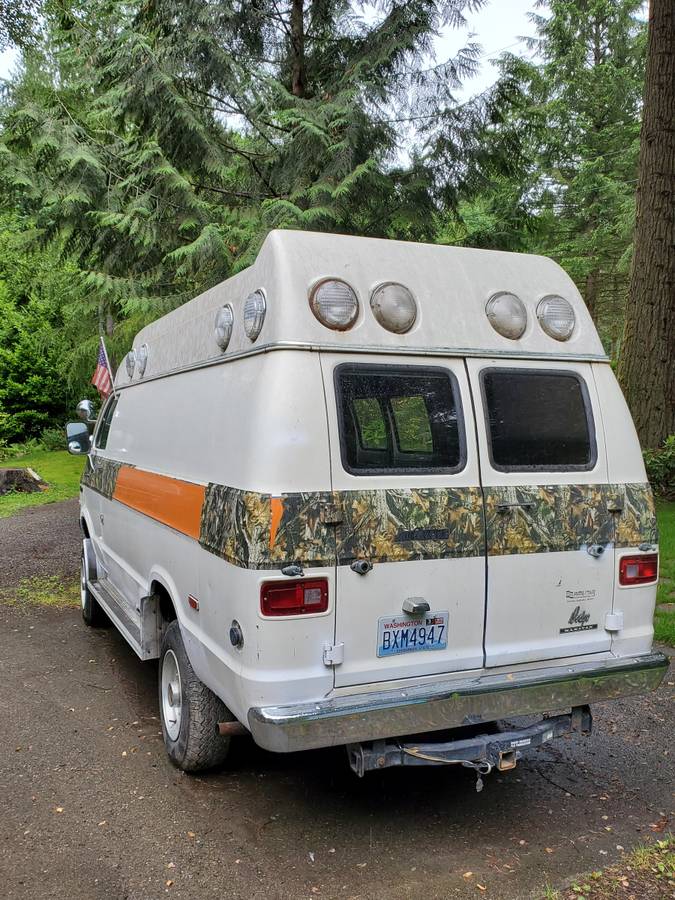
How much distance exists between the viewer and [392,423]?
354 cm

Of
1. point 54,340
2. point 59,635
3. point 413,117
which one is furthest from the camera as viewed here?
point 54,340

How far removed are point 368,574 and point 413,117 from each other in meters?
9.45

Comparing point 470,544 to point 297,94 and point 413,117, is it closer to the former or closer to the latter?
point 413,117

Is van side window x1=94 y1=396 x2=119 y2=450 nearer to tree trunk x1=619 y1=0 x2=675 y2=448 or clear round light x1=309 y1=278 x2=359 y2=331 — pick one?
clear round light x1=309 y1=278 x2=359 y2=331

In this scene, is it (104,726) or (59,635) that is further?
(59,635)

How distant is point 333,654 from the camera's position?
3158 millimetres

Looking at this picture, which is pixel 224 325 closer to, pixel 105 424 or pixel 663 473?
pixel 105 424

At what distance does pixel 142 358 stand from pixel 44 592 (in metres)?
3.99

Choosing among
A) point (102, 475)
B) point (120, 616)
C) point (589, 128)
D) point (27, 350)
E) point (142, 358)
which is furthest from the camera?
point (589, 128)

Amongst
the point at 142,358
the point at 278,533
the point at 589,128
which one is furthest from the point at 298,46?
the point at 589,128

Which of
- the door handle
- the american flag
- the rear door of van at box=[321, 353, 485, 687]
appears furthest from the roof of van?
the american flag

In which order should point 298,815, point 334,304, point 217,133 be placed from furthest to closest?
point 217,133 → point 298,815 → point 334,304

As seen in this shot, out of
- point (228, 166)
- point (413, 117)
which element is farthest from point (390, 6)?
point (228, 166)

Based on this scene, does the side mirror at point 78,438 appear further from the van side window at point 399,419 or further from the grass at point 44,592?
the van side window at point 399,419
